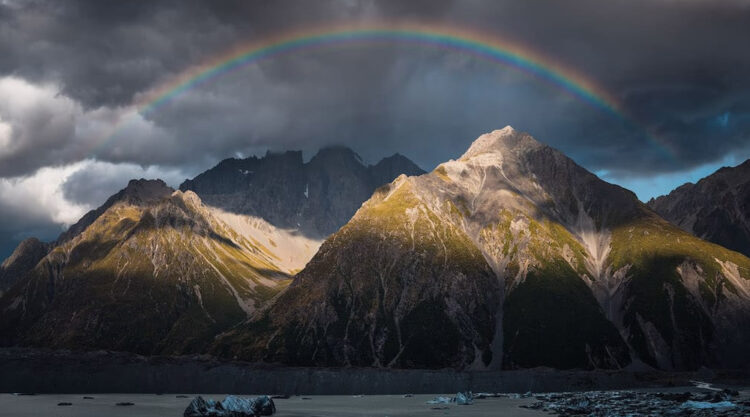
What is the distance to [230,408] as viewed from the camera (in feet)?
398

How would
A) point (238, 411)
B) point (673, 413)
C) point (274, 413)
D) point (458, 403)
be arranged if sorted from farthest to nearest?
point (458, 403) < point (274, 413) < point (238, 411) < point (673, 413)

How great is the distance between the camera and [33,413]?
12550cm

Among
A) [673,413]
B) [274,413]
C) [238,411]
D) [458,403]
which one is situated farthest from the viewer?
[458,403]

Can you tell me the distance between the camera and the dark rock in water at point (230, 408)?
4525 inches

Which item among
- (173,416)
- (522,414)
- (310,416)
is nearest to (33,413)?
(173,416)

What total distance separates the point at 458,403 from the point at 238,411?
231 feet

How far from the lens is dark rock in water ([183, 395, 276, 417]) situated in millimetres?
114938

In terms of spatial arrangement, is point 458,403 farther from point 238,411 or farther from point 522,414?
point 238,411

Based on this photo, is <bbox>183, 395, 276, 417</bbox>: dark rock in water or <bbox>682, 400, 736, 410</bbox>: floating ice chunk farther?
<bbox>682, 400, 736, 410</bbox>: floating ice chunk

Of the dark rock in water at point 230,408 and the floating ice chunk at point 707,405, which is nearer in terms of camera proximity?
the dark rock in water at point 230,408

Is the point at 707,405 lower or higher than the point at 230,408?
lower

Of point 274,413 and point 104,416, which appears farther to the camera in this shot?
point 274,413

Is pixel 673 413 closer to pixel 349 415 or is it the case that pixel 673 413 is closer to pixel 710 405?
pixel 710 405

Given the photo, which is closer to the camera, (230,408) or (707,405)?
(230,408)
